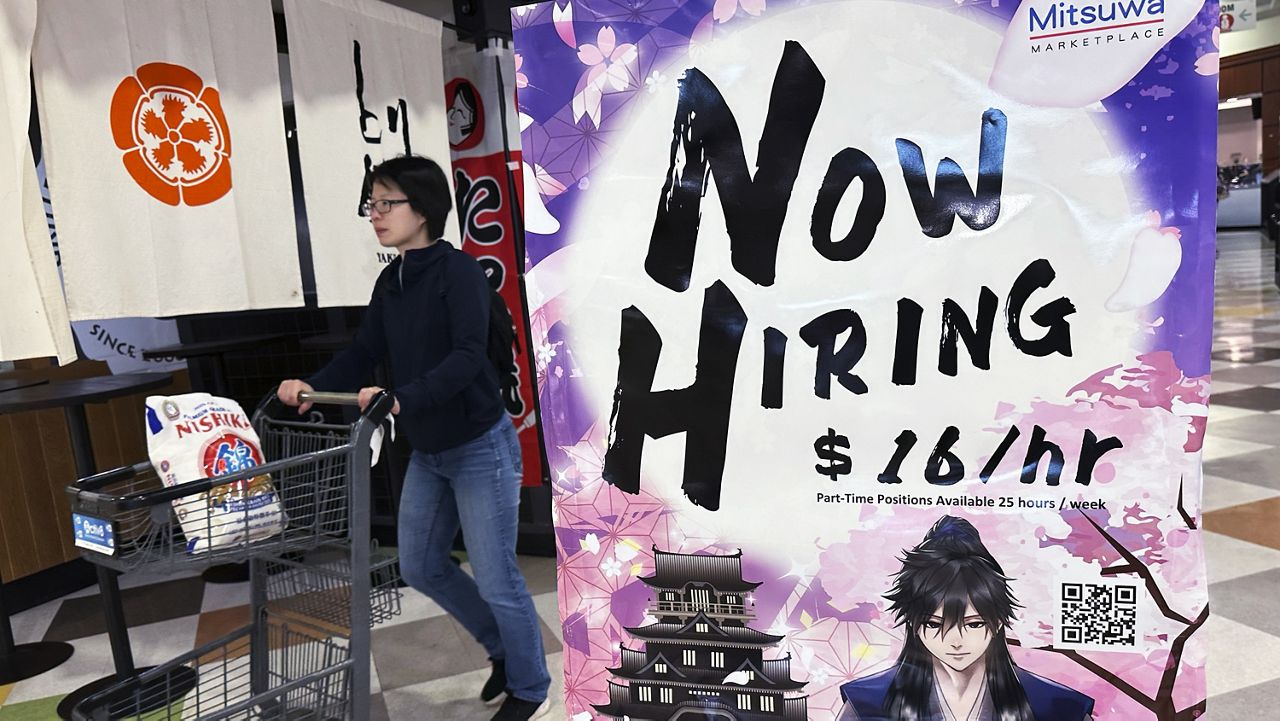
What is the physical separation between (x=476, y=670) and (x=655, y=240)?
2.19m

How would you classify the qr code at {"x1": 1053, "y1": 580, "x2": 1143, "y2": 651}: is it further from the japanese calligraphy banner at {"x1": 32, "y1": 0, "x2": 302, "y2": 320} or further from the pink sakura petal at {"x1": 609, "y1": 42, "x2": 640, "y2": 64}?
the japanese calligraphy banner at {"x1": 32, "y1": 0, "x2": 302, "y2": 320}

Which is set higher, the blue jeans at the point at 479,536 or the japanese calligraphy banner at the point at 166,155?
the japanese calligraphy banner at the point at 166,155

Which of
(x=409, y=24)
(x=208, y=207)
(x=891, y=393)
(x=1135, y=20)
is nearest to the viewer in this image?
(x=1135, y=20)

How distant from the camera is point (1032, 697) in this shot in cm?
101

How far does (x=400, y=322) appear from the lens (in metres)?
2.22

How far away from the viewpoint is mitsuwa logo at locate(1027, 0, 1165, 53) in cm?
88

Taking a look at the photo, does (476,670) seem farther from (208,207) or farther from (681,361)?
(681,361)

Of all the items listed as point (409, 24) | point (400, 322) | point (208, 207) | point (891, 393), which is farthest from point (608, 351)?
point (409, 24)

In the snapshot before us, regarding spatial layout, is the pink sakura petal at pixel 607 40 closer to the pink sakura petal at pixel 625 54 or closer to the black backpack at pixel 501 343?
the pink sakura petal at pixel 625 54

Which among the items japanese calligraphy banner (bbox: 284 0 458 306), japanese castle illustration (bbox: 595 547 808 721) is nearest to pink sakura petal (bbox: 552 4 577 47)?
japanese castle illustration (bbox: 595 547 808 721)

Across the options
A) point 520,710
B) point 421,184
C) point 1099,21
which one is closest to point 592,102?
point 1099,21

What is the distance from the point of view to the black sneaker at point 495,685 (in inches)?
102

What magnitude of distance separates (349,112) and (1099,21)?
117 inches

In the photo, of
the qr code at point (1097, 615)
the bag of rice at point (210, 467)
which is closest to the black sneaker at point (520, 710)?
the bag of rice at point (210, 467)
